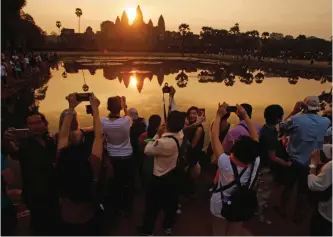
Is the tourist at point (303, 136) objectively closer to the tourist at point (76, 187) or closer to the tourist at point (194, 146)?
the tourist at point (194, 146)

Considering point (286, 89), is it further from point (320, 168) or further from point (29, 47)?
point (29, 47)

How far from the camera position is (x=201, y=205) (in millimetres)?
5117

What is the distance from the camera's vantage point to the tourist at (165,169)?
140 inches

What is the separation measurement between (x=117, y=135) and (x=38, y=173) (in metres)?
1.13

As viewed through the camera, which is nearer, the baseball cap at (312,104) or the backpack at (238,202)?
the backpack at (238,202)

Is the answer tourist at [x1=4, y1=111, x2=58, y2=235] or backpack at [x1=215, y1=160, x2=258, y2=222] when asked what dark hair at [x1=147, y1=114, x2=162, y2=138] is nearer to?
tourist at [x1=4, y1=111, x2=58, y2=235]

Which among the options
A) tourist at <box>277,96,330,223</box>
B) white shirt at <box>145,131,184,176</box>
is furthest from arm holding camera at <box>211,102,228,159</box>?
tourist at <box>277,96,330,223</box>

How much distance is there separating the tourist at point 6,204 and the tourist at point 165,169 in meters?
1.34

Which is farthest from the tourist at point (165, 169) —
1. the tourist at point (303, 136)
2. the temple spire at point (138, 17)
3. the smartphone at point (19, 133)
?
the temple spire at point (138, 17)

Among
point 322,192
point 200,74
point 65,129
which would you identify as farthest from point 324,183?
point 200,74

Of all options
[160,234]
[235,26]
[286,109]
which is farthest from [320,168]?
[235,26]

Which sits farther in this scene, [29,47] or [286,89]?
[29,47]

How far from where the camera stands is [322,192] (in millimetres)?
3148

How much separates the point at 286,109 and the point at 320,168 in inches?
539
